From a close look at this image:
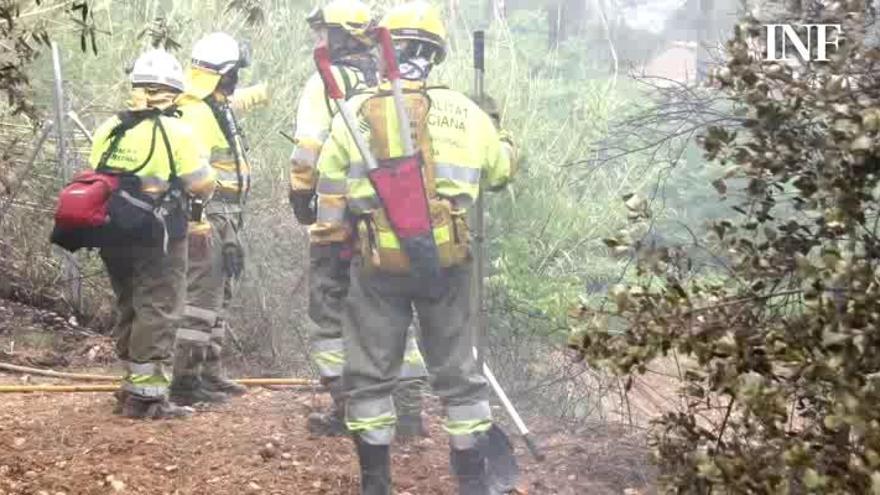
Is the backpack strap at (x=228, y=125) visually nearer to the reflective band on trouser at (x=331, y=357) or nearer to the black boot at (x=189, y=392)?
the black boot at (x=189, y=392)

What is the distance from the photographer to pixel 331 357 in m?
6.12

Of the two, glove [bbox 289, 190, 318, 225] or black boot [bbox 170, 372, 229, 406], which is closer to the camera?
glove [bbox 289, 190, 318, 225]

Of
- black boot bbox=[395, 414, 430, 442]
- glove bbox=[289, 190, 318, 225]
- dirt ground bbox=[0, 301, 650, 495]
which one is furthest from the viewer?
black boot bbox=[395, 414, 430, 442]

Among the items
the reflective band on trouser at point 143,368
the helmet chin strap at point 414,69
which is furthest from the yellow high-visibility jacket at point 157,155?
the helmet chin strap at point 414,69

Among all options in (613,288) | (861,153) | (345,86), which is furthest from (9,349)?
(861,153)

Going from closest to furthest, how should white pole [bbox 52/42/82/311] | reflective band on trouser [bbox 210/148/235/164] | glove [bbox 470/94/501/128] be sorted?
glove [bbox 470/94/501/128], reflective band on trouser [bbox 210/148/235/164], white pole [bbox 52/42/82/311]

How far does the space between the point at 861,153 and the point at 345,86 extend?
4121 millimetres

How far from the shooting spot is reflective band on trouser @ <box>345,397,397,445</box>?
5113 millimetres

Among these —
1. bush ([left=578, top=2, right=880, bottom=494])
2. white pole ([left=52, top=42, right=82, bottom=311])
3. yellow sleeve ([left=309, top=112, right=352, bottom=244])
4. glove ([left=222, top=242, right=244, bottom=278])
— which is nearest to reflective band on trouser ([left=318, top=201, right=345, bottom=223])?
yellow sleeve ([left=309, top=112, right=352, bottom=244])

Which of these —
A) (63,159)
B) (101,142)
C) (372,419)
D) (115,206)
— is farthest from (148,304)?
(63,159)

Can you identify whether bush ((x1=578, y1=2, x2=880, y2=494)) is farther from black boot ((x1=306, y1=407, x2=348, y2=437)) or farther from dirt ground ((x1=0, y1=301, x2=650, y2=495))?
black boot ((x1=306, y1=407, x2=348, y2=437))

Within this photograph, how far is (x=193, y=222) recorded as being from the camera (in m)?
6.63

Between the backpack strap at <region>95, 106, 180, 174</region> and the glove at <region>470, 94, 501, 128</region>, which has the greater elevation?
the glove at <region>470, 94, 501, 128</region>

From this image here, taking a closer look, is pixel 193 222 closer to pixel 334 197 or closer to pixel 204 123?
pixel 204 123
